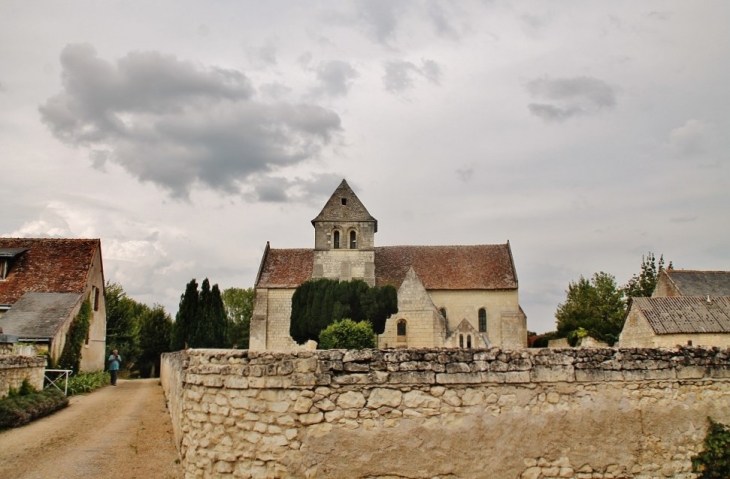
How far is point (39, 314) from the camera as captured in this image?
83.5 feet

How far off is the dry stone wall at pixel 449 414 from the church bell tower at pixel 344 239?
39393 millimetres

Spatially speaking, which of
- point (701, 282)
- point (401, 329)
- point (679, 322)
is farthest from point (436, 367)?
point (701, 282)

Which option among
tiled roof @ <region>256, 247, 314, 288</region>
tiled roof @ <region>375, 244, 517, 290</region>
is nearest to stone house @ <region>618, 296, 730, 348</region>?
tiled roof @ <region>375, 244, 517, 290</region>

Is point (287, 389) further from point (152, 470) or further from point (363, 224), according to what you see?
point (363, 224)

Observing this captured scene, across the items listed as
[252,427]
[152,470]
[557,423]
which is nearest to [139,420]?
[152,470]

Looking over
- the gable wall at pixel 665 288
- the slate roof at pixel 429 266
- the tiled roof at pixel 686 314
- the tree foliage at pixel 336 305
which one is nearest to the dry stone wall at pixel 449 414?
the tiled roof at pixel 686 314

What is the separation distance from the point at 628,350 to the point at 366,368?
3.30 meters

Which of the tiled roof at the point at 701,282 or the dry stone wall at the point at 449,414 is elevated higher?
the tiled roof at the point at 701,282

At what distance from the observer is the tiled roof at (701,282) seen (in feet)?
130

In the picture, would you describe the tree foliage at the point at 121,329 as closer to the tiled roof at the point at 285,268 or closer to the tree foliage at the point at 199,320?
the tree foliage at the point at 199,320

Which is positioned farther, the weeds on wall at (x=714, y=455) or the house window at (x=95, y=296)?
the house window at (x=95, y=296)

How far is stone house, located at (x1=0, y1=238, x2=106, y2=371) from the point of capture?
2461cm

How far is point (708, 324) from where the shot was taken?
32281 mm

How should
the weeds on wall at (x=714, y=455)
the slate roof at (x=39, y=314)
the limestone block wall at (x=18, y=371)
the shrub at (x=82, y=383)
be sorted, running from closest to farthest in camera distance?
the weeds on wall at (x=714, y=455)
the limestone block wall at (x=18, y=371)
the shrub at (x=82, y=383)
the slate roof at (x=39, y=314)
